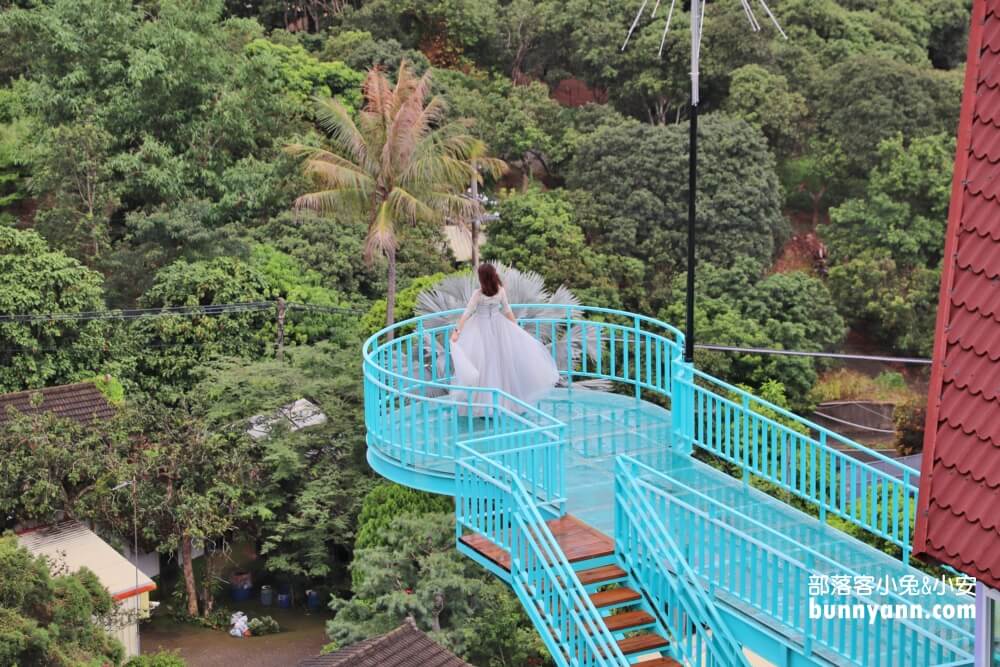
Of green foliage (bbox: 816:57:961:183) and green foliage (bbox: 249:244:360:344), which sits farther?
green foliage (bbox: 816:57:961:183)

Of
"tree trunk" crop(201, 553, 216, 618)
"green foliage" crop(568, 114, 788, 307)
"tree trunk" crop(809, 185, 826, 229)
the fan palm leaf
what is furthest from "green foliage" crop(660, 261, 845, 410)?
"tree trunk" crop(201, 553, 216, 618)

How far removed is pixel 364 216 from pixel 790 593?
19047 mm

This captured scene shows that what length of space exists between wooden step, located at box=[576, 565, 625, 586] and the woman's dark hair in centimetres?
344

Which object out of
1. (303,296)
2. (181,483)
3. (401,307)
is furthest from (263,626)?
(303,296)

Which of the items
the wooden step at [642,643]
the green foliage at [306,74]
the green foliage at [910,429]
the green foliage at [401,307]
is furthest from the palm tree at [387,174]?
the wooden step at [642,643]

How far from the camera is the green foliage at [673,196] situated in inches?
1377

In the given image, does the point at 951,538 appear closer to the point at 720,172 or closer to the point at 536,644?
the point at 536,644

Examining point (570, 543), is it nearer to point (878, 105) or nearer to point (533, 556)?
point (533, 556)

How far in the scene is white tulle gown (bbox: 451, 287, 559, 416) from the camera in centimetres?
1366

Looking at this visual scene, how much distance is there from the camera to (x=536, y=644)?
19.4 metres

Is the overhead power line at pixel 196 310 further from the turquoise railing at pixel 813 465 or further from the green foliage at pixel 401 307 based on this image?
the turquoise railing at pixel 813 465

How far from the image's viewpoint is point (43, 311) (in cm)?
2716

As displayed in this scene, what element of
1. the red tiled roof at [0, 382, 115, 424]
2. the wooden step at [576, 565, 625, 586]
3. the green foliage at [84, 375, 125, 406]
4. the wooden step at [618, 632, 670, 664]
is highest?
the wooden step at [576, 565, 625, 586]

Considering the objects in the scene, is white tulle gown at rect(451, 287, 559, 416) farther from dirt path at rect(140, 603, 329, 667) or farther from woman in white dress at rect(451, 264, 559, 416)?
dirt path at rect(140, 603, 329, 667)
